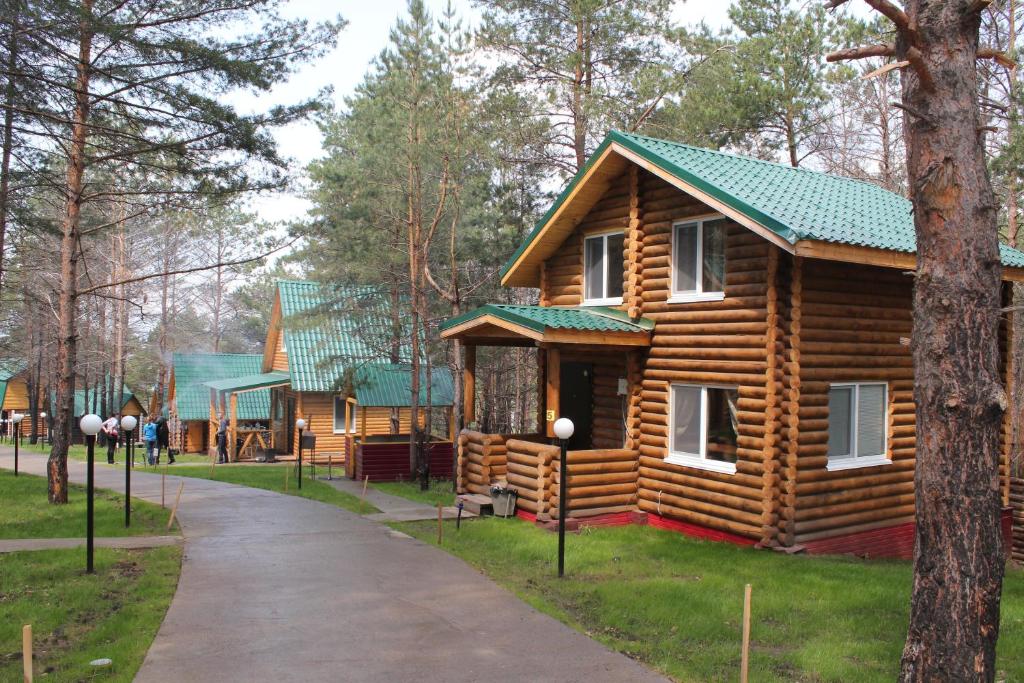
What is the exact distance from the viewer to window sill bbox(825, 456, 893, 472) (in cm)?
1166

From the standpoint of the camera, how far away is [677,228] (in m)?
12.9

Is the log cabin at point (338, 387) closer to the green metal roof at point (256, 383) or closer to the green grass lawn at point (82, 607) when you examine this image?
the green metal roof at point (256, 383)

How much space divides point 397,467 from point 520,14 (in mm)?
12548

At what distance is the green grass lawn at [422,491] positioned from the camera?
16.7m

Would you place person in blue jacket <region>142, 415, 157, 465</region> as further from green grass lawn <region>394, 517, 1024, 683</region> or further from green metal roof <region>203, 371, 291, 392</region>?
green grass lawn <region>394, 517, 1024, 683</region>

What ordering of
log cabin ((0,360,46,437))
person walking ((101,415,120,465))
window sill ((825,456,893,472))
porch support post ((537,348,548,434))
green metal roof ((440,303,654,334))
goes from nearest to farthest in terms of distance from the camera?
1. window sill ((825,456,893,472))
2. green metal roof ((440,303,654,334))
3. porch support post ((537,348,548,434))
4. person walking ((101,415,120,465))
5. log cabin ((0,360,46,437))

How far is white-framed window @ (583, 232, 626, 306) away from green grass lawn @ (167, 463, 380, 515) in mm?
5862

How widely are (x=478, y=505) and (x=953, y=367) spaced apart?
30.5 ft

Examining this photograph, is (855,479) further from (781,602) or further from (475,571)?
(475,571)

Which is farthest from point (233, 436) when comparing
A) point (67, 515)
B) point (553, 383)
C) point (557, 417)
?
point (553, 383)

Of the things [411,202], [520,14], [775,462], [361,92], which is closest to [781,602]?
[775,462]

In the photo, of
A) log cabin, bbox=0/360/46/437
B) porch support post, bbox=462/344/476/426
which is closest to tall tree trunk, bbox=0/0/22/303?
porch support post, bbox=462/344/476/426

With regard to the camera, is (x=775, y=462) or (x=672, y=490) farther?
(x=672, y=490)

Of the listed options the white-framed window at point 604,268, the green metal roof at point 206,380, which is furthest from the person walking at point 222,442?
the white-framed window at point 604,268
